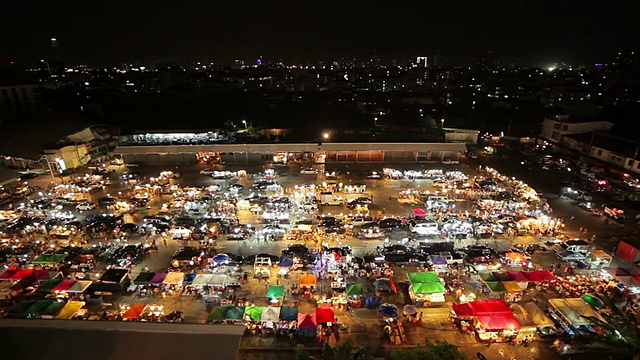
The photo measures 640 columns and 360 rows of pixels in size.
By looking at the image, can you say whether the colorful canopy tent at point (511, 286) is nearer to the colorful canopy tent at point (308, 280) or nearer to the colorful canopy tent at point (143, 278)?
the colorful canopy tent at point (308, 280)

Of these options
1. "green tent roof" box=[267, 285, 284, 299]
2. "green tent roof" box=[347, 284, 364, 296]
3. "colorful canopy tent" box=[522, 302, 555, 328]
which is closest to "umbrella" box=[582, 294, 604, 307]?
"colorful canopy tent" box=[522, 302, 555, 328]

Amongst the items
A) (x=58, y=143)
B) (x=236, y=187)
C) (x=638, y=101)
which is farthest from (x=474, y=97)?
(x=58, y=143)

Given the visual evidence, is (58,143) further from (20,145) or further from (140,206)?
(140,206)

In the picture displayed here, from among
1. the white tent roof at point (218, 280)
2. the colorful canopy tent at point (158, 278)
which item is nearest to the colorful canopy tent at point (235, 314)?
the white tent roof at point (218, 280)

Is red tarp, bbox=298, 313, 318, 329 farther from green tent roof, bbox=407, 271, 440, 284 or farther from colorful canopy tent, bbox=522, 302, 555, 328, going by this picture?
colorful canopy tent, bbox=522, 302, 555, 328

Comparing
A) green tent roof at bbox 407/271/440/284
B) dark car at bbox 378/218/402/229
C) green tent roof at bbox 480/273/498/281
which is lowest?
dark car at bbox 378/218/402/229

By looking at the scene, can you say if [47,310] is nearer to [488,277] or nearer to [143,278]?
[143,278]
